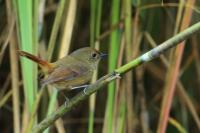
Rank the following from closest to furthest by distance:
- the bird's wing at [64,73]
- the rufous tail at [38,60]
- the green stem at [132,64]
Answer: the green stem at [132,64] → the rufous tail at [38,60] → the bird's wing at [64,73]

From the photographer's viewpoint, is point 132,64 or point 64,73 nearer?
point 132,64

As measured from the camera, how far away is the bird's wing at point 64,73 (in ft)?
3.52

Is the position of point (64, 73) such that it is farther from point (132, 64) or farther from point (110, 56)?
point (132, 64)

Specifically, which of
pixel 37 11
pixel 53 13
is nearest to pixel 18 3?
pixel 37 11

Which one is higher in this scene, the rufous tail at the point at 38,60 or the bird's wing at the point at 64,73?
the rufous tail at the point at 38,60

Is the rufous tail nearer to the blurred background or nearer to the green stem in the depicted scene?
the blurred background

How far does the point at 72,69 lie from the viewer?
1182 millimetres

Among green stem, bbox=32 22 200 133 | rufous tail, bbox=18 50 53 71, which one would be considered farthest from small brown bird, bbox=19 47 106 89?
green stem, bbox=32 22 200 133

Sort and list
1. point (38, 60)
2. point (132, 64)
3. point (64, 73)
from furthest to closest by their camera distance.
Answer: point (64, 73), point (38, 60), point (132, 64)

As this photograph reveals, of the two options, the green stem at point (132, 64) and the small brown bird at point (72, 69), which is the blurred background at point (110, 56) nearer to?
the small brown bird at point (72, 69)

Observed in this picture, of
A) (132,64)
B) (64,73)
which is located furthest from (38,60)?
(132,64)

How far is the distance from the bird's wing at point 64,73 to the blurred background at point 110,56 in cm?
4

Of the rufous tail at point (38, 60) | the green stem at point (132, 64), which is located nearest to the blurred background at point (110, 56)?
the rufous tail at point (38, 60)

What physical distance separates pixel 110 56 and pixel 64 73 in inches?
4.9
